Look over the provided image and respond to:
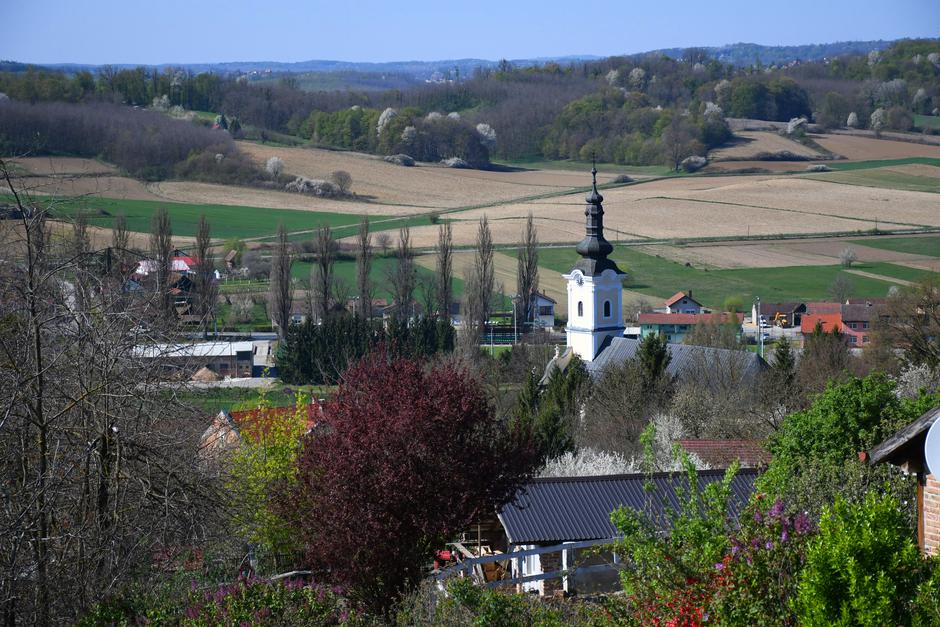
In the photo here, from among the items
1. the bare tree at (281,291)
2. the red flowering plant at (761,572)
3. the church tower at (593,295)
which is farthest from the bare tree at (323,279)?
the red flowering plant at (761,572)

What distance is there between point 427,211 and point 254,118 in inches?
1508

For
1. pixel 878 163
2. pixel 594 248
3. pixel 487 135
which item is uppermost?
pixel 594 248

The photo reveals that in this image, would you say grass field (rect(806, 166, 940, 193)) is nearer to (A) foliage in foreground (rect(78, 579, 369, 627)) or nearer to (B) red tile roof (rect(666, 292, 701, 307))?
(B) red tile roof (rect(666, 292, 701, 307))

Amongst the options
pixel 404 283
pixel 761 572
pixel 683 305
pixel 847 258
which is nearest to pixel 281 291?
pixel 404 283

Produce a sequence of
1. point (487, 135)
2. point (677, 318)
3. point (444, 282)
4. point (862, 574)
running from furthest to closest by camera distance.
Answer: point (487, 135), point (677, 318), point (444, 282), point (862, 574)

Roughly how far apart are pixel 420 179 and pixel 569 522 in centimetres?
9721

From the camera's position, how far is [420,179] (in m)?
114

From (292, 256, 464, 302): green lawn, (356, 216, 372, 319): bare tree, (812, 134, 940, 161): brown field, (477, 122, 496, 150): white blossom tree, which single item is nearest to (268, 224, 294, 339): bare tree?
(292, 256, 464, 302): green lawn

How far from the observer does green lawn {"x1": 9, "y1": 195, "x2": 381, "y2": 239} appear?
85.4m

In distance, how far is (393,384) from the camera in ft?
49.2

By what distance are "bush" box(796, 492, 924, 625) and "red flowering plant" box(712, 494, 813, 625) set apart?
0.56m

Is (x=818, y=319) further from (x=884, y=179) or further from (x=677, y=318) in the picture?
(x=884, y=179)

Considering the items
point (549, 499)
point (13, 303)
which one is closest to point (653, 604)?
point (13, 303)

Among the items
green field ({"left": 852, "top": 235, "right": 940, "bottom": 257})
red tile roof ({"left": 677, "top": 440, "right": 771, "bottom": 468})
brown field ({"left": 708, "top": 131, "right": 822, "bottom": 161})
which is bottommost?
green field ({"left": 852, "top": 235, "right": 940, "bottom": 257})
